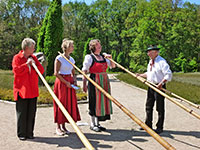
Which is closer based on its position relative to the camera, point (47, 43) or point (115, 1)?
point (47, 43)

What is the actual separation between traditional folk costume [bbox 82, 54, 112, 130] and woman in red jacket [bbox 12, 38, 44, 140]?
46.3 inches

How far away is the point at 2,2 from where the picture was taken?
1750 inches

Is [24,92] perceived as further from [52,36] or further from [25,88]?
[52,36]

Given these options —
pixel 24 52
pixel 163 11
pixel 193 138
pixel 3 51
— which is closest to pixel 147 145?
pixel 193 138

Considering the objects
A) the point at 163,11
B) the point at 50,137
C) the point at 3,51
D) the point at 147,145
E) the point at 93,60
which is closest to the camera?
the point at 147,145

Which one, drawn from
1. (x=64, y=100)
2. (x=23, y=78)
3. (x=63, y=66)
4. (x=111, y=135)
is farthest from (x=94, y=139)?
(x=23, y=78)

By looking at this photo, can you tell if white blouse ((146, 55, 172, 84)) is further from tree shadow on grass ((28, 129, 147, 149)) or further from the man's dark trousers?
tree shadow on grass ((28, 129, 147, 149))

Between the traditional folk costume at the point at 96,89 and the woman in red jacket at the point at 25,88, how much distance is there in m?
1.18

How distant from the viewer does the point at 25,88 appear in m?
4.53

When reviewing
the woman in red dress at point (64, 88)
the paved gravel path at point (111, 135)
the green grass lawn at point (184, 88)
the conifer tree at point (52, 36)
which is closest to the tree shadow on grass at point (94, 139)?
the paved gravel path at point (111, 135)

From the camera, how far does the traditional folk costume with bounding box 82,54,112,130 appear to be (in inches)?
209

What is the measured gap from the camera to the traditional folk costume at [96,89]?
5.31 meters

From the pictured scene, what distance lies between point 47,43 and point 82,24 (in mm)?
30289

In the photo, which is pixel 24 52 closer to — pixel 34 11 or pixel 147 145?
pixel 147 145
